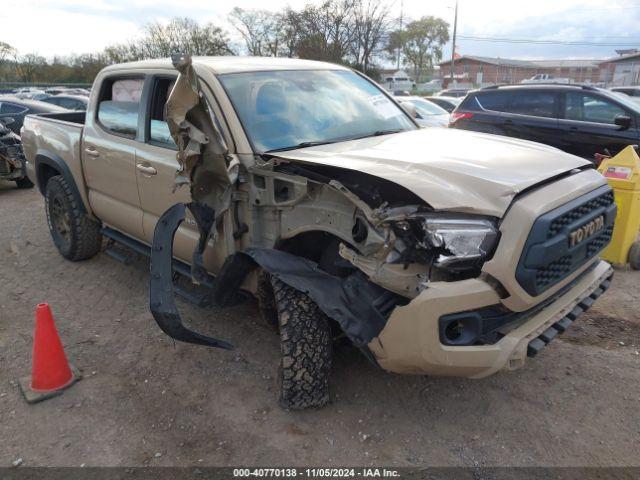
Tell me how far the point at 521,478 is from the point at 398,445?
2.00ft

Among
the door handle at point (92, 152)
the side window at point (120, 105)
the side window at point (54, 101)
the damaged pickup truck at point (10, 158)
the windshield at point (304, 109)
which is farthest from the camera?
the side window at point (54, 101)

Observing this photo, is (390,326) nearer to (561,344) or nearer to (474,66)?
(561,344)

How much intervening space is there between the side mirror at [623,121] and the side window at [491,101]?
5.98 ft

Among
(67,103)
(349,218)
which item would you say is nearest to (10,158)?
(67,103)

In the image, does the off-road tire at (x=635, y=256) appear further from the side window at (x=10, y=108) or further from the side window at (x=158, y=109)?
the side window at (x=10, y=108)

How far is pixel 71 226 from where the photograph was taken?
Answer: 5234 mm

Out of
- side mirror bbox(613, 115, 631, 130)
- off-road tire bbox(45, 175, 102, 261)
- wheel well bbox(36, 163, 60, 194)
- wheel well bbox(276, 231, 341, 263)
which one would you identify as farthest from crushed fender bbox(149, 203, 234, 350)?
side mirror bbox(613, 115, 631, 130)

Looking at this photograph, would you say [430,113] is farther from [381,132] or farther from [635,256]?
[381,132]

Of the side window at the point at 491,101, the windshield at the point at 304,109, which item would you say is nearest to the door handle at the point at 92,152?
the windshield at the point at 304,109

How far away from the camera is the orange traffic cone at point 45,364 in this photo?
125 inches

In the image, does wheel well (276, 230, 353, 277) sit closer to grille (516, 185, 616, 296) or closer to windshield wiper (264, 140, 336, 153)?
windshield wiper (264, 140, 336, 153)

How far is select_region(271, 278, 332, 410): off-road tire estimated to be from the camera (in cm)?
285

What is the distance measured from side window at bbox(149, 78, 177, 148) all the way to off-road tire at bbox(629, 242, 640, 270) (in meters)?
4.29

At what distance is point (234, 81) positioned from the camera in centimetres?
347
